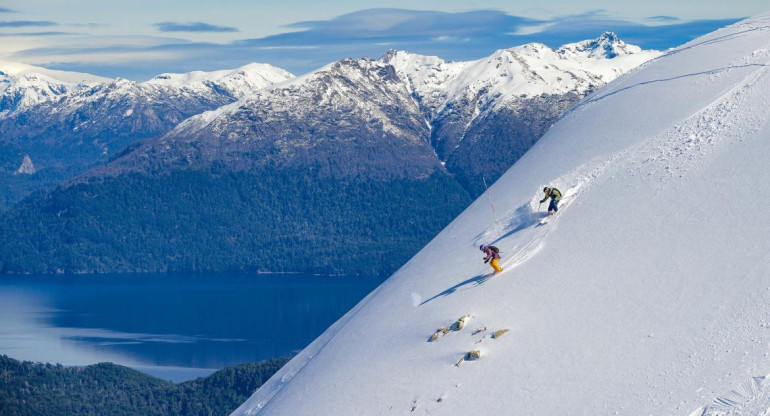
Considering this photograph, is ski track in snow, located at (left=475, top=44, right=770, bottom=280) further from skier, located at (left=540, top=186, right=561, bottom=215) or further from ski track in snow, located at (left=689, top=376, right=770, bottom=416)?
ski track in snow, located at (left=689, top=376, right=770, bottom=416)

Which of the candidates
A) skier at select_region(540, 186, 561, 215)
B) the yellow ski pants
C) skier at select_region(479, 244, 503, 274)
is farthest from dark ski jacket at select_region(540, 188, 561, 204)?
the yellow ski pants

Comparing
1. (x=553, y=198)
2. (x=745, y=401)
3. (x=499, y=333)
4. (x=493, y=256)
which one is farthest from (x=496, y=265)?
(x=745, y=401)

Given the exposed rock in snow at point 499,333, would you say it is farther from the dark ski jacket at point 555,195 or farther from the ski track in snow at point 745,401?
the ski track in snow at point 745,401

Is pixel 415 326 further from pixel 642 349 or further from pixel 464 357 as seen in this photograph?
pixel 642 349

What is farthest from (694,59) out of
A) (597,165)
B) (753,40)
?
(597,165)

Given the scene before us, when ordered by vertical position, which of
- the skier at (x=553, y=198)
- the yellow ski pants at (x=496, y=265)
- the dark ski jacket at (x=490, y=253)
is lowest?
the yellow ski pants at (x=496, y=265)

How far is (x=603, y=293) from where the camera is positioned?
75.5 feet

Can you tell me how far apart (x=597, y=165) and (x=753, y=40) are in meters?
9.99

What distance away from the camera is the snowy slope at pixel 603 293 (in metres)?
20.1

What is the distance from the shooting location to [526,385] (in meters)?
21.1

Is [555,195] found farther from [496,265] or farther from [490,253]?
[496,265]

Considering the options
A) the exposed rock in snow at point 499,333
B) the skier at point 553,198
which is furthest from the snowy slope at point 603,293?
the skier at point 553,198

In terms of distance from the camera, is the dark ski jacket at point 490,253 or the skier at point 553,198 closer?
the dark ski jacket at point 490,253

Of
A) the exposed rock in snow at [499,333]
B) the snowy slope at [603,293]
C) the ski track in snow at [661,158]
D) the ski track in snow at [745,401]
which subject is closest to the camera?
the ski track in snow at [745,401]
